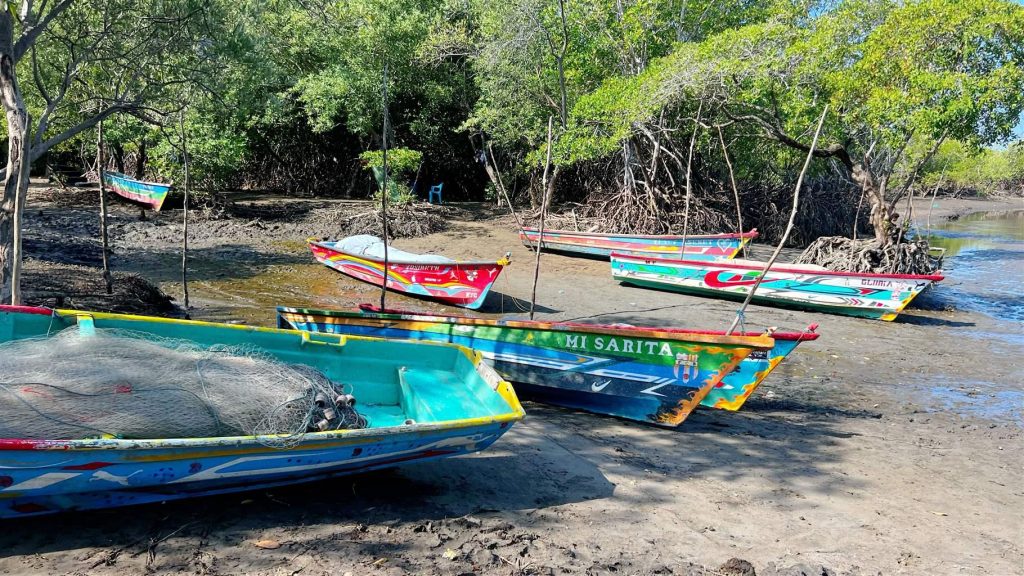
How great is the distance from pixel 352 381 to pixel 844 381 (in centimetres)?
604

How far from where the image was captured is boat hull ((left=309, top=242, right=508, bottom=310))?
11.1m

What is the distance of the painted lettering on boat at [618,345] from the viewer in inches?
239

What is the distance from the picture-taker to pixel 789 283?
39.8ft

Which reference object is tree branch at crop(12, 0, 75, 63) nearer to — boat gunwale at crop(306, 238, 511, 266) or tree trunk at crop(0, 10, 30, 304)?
tree trunk at crop(0, 10, 30, 304)

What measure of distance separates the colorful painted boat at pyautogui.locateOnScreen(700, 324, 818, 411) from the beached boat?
4.56 metres

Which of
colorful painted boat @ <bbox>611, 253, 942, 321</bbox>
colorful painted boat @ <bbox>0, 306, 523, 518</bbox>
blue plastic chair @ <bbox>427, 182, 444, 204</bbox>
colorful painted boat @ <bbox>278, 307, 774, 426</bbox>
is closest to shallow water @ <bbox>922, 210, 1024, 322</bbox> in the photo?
colorful painted boat @ <bbox>611, 253, 942, 321</bbox>

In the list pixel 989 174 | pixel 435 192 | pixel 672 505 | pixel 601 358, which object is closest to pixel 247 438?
pixel 672 505

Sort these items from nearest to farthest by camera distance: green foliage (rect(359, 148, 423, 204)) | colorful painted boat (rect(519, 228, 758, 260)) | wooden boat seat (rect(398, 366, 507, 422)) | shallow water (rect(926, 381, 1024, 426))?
wooden boat seat (rect(398, 366, 507, 422)) < shallow water (rect(926, 381, 1024, 426)) < colorful painted boat (rect(519, 228, 758, 260)) < green foliage (rect(359, 148, 423, 204))

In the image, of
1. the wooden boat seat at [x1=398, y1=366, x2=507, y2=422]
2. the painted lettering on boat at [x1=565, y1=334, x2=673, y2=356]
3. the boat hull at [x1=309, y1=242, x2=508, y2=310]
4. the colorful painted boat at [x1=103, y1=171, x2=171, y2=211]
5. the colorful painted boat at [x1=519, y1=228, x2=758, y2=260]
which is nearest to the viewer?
the wooden boat seat at [x1=398, y1=366, x2=507, y2=422]

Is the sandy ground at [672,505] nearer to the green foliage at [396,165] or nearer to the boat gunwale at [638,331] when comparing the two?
the boat gunwale at [638,331]

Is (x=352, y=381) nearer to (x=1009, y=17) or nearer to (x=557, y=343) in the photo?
(x=557, y=343)

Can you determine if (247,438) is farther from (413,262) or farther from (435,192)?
(435,192)

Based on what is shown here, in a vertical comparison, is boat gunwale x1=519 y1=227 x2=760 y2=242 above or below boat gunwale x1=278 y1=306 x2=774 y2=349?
above

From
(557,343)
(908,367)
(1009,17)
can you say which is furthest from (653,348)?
(1009,17)
